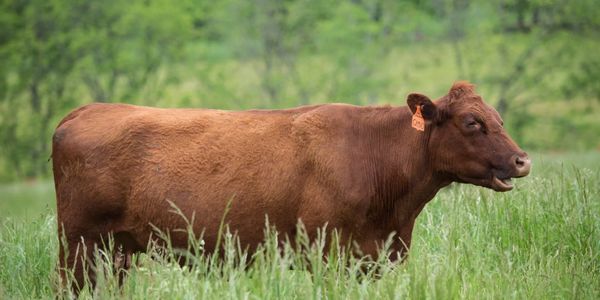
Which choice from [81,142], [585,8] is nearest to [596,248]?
[81,142]

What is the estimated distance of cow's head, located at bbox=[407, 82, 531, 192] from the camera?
6.65 m

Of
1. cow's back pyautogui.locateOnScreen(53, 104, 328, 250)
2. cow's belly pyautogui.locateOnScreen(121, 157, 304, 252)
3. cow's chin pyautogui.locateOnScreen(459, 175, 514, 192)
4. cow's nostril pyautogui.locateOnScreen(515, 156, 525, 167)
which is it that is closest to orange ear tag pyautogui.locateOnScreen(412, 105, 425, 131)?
cow's chin pyautogui.locateOnScreen(459, 175, 514, 192)

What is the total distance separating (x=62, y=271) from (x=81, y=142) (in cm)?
102

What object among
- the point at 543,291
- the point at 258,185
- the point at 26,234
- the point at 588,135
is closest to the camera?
the point at 543,291

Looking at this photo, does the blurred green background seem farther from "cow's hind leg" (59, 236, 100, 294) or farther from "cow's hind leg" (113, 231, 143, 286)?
"cow's hind leg" (59, 236, 100, 294)

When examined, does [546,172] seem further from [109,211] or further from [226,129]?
[109,211]

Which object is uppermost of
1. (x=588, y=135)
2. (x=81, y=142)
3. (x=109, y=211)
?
(x=81, y=142)

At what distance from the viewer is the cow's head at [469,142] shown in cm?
665

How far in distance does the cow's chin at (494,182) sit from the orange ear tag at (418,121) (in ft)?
1.59

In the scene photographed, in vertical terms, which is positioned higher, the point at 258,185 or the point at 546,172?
the point at 258,185

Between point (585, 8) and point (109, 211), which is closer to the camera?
point (109, 211)

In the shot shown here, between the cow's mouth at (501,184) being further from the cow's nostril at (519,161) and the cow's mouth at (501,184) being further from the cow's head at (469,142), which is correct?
the cow's nostril at (519,161)

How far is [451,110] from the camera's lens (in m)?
6.87

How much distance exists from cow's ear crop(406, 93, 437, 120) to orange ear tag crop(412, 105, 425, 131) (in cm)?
2
